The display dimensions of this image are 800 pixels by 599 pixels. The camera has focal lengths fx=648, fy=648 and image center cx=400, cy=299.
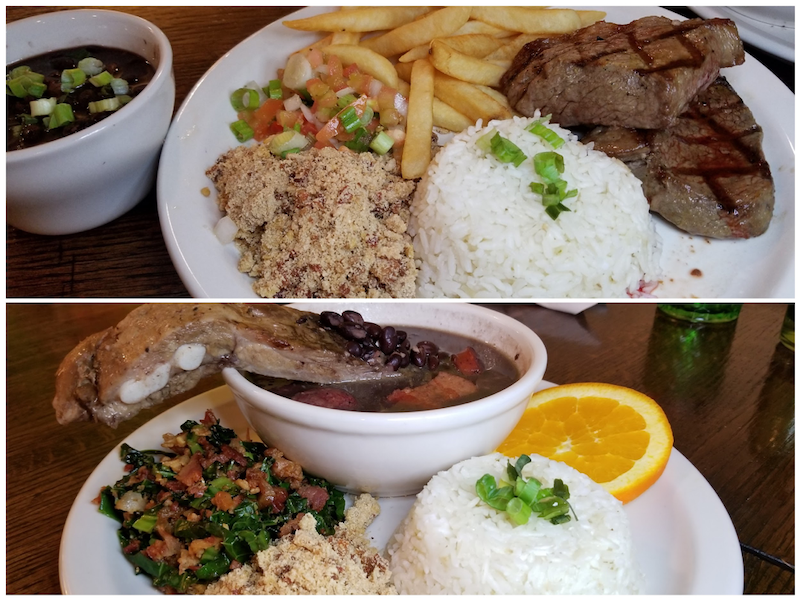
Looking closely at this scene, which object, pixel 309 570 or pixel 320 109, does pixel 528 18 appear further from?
pixel 309 570

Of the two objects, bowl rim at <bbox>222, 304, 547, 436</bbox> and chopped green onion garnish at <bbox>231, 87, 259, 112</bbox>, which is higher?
chopped green onion garnish at <bbox>231, 87, 259, 112</bbox>

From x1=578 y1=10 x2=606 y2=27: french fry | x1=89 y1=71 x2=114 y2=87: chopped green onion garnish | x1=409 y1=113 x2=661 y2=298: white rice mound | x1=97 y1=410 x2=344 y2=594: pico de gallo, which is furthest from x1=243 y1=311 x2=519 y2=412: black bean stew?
x1=578 y1=10 x2=606 y2=27: french fry

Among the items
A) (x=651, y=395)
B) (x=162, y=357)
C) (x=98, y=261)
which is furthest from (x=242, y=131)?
(x=651, y=395)

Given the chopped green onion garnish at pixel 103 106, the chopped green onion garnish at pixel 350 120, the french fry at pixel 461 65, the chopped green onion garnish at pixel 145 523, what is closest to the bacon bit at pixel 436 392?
the chopped green onion garnish at pixel 145 523

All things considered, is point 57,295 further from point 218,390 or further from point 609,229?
point 609,229

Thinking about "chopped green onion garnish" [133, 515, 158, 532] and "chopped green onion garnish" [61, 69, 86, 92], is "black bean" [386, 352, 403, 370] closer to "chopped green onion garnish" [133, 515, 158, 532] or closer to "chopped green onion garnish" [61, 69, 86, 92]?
"chopped green onion garnish" [133, 515, 158, 532]
